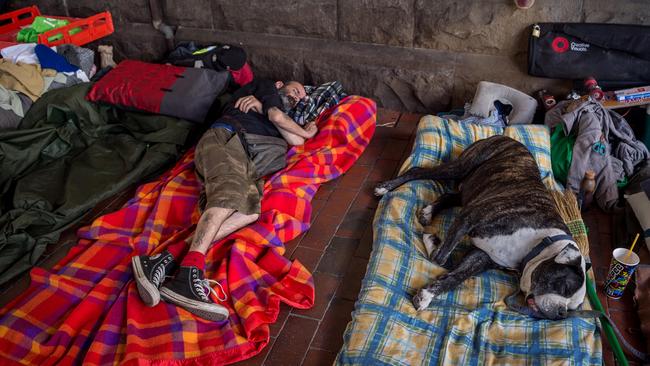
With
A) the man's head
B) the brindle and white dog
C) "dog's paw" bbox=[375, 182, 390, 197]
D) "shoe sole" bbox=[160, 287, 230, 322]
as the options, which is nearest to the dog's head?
the brindle and white dog

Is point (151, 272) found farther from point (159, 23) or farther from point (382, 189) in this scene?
point (159, 23)

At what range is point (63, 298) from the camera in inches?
106

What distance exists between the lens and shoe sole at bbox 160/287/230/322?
2.49 meters

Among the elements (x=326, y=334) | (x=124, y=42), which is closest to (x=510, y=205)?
(x=326, y=334)

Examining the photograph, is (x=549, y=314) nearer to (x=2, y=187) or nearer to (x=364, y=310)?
(x=364, y=310)

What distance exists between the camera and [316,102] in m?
4.22

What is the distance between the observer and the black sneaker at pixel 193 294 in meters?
2.50

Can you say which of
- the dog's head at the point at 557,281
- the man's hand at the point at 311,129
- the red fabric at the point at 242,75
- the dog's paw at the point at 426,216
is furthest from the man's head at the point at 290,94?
the dog's head at the point at 557,281

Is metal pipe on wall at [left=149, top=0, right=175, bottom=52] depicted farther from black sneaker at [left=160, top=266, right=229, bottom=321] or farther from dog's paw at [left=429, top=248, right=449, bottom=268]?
dog's paw at [left=429, top=248, right=449, bottom=268]

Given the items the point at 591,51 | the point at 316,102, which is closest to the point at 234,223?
the point at 316,102

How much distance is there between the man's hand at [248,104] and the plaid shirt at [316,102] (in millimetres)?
423

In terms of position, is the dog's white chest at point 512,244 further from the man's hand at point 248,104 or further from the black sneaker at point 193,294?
the man's hand at point 248,104

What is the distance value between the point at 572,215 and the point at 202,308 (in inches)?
84.7

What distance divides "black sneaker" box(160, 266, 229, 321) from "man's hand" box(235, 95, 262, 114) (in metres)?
1.44
